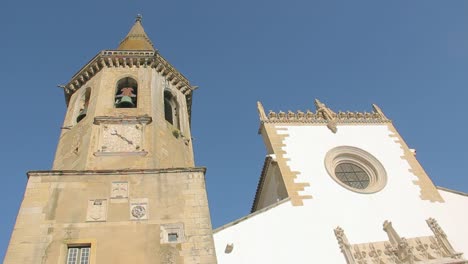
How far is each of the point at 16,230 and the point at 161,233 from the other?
2.94 meters

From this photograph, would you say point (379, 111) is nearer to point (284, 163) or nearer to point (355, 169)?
point (355, 169)

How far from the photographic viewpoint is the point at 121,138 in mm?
11828

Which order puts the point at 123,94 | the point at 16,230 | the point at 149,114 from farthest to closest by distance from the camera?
the point at 123,94 → the point at 149,114 → the point at 16,230

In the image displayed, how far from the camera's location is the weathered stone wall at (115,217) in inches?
338

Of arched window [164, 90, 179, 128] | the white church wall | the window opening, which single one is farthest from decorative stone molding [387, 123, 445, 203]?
arched window [164, 90, 179, 128]

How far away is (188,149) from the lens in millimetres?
13227

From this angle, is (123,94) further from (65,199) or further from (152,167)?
(65,199)

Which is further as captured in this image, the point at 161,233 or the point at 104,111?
the point at 104,111

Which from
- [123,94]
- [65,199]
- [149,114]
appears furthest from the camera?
[123,94]

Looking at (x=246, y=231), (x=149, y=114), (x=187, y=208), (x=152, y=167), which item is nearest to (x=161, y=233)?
(x=187, y=208)

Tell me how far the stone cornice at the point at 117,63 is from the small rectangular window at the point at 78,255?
7649 mm

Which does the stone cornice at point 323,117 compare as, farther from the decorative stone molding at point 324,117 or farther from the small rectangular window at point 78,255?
the small rectangular window at point 78,255

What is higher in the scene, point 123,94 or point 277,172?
point 123,94

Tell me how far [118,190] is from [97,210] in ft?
2.38
